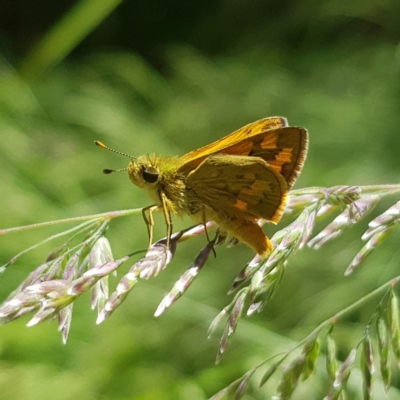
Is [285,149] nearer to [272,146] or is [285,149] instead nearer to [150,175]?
[272,146]

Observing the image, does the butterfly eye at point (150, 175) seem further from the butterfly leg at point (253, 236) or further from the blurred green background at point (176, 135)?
the blurred green background at point (176, 135)

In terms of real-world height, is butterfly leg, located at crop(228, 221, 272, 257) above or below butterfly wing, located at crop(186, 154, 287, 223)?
below

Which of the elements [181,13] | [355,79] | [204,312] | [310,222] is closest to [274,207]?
[310,222]

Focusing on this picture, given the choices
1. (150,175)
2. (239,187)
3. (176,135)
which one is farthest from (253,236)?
(176,135)

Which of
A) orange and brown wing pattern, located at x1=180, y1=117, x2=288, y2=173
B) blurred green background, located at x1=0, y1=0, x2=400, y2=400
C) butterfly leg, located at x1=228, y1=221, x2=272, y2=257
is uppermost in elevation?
orange and brown wing pattern, located at x1=180, y1=117, x2=288, y2=173

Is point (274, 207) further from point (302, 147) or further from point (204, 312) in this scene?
point (204, 312)

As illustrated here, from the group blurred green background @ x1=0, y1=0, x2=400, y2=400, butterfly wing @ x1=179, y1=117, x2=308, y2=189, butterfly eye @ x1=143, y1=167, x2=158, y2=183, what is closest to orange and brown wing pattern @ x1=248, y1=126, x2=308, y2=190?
butterfly wing @ x1=179, y1=117, x2=308, y2=189

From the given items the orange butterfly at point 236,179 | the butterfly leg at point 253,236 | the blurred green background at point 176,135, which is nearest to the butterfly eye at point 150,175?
the orange butterfly at point 236,179

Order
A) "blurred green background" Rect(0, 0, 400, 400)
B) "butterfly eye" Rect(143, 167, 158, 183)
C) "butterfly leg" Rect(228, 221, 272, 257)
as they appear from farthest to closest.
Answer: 1. "blurred green background" Rect(0, 0, 400, 400)
2. "butterfly eye" Rect(143, 167, 158, 183)
3. "butterfly leg" Rect(228, 221, 272, 257)

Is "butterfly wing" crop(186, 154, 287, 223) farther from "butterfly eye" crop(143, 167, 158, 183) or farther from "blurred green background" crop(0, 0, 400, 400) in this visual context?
"blurred green background" crop(0, 0, 400, 400)
